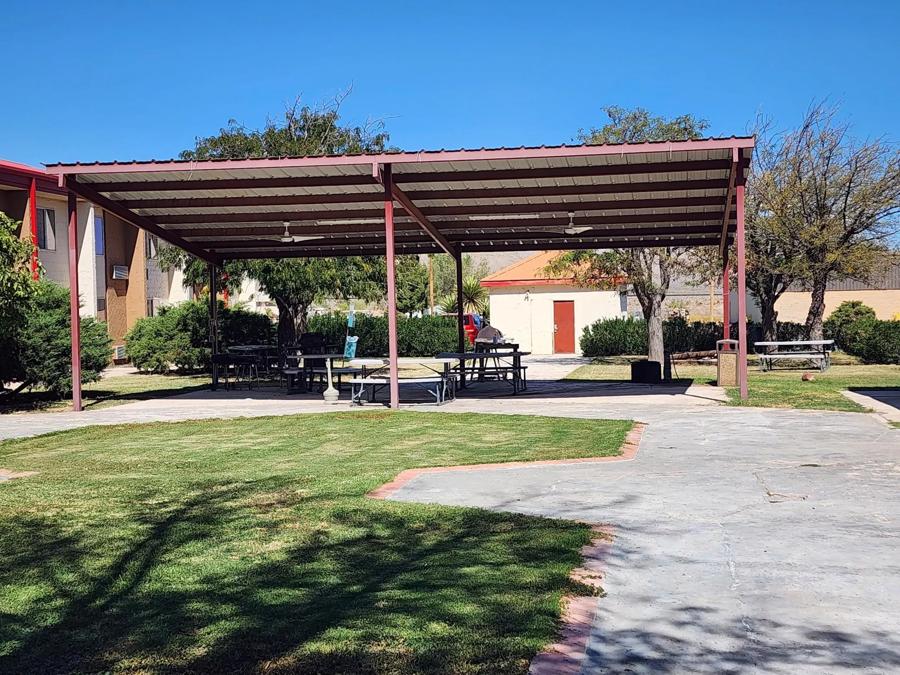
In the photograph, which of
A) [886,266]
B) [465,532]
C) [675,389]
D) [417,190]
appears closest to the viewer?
[465,532]

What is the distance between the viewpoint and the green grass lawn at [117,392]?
17.1 m

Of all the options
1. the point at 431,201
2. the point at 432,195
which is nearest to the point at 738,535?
the point at 432,195

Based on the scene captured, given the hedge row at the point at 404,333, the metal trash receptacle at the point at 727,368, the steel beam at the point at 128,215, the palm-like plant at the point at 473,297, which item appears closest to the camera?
the steel beam at the point at 128,215

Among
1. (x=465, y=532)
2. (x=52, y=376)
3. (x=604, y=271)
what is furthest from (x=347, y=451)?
(x=604, y=271)

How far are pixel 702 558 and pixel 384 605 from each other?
1.97 metres

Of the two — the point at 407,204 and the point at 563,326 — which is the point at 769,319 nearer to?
the point at 563,326

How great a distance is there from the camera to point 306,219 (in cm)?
1891

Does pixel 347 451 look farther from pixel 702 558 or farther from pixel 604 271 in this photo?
pixel 604 271

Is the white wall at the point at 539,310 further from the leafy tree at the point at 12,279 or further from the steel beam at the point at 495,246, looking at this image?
the leafy tree at the point at 12,279

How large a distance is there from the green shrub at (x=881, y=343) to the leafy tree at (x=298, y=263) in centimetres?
1485

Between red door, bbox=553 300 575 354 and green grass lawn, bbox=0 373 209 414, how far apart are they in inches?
662

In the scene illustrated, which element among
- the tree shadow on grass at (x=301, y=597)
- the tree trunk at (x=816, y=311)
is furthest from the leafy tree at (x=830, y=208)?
the tree shadow on grass at (x=301, y=597)

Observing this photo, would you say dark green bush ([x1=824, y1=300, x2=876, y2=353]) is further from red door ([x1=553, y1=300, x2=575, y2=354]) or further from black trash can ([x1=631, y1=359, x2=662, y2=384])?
black trash can ([x1=631, y1=359, x2=662, y2=384])

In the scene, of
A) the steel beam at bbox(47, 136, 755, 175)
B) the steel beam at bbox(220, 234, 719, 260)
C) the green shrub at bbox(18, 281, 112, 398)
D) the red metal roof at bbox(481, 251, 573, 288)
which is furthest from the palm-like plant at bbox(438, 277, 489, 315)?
the steel beam at bbox(47, 136, 755, 175)
